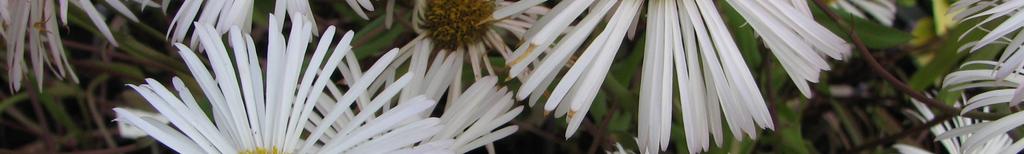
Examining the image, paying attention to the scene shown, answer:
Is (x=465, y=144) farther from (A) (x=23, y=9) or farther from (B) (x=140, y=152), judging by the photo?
(B) (x=140, y=152)

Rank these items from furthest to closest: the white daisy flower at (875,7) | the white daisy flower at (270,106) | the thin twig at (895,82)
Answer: the white daisy flower at (875,7) → the thin twig at (895,82) → the white daisy flower at (270,106)

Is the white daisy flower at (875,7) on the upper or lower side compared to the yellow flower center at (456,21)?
upper

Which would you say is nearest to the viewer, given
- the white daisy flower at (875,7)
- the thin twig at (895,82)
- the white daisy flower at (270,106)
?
the white daisy flower at (270,106)

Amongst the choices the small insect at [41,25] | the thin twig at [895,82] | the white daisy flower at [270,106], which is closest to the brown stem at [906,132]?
the thin twig at [895,82]

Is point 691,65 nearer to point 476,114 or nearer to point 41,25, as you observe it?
point 476,114

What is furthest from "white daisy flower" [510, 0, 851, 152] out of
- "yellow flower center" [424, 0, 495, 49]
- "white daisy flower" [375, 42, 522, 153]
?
"yellow flower center" [424, 0, 495, 49]

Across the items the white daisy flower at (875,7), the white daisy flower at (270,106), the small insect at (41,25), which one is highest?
the white daisy flower at (875,7)

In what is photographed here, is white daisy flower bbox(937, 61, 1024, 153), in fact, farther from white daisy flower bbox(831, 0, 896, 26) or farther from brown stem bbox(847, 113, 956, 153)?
white daisy flower bbox(831, 0, 896, 26)

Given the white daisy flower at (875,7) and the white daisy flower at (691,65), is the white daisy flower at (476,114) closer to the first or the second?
the white daisy flower at (691,65)
